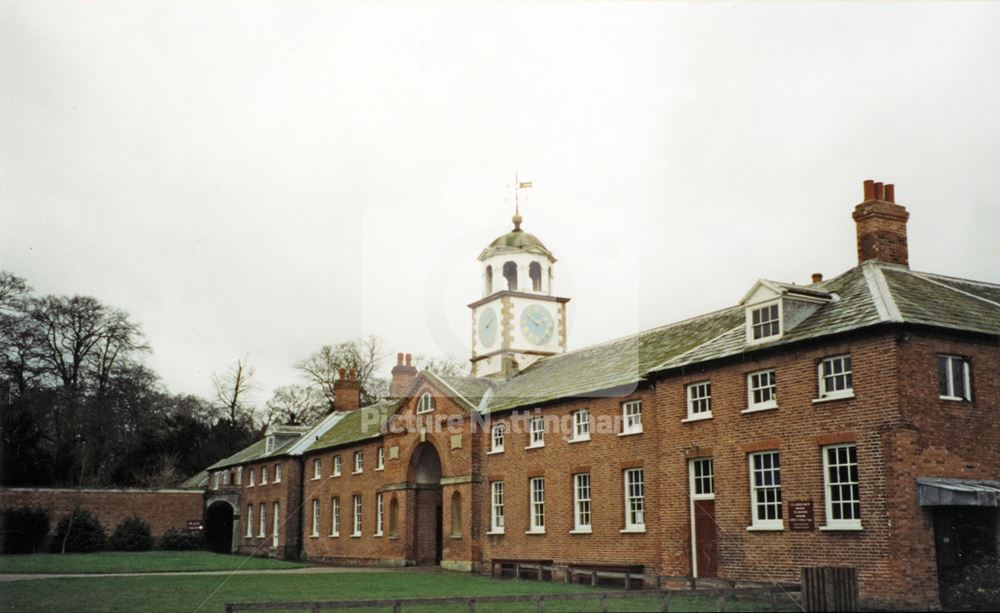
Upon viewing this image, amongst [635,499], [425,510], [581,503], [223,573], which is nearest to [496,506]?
[581,503]

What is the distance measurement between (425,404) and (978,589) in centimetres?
2433

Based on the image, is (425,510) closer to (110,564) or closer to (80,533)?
(110,564)

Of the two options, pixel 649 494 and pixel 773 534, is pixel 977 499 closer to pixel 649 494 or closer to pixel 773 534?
pixel 773 534

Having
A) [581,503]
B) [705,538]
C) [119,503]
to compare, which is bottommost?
[705,538]

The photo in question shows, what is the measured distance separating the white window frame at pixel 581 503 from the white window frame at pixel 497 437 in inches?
192

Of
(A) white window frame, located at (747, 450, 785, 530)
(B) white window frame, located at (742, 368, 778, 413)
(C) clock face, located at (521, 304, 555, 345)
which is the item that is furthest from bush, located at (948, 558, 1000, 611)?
(C) clock face, located at (521, 304, 555, 345)

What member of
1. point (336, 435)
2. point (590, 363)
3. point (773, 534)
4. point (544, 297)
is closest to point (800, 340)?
point (773, 534)

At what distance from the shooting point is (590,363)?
35438 millimetres

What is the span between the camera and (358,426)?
164ft

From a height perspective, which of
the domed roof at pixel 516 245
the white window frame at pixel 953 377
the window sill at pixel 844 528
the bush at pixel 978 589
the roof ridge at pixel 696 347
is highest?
the domed roof at pixel 516 245

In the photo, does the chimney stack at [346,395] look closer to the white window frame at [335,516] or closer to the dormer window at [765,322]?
the white window frame at [335,516]

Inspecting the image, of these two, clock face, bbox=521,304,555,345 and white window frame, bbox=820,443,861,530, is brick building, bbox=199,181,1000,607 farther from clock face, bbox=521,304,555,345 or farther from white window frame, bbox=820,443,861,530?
clock face, bbox=521,304,555,345

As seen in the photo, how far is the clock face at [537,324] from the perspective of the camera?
4588cm

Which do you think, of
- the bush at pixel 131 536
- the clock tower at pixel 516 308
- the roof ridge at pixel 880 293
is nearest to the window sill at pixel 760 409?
the roof ridge at pixel 880 293
